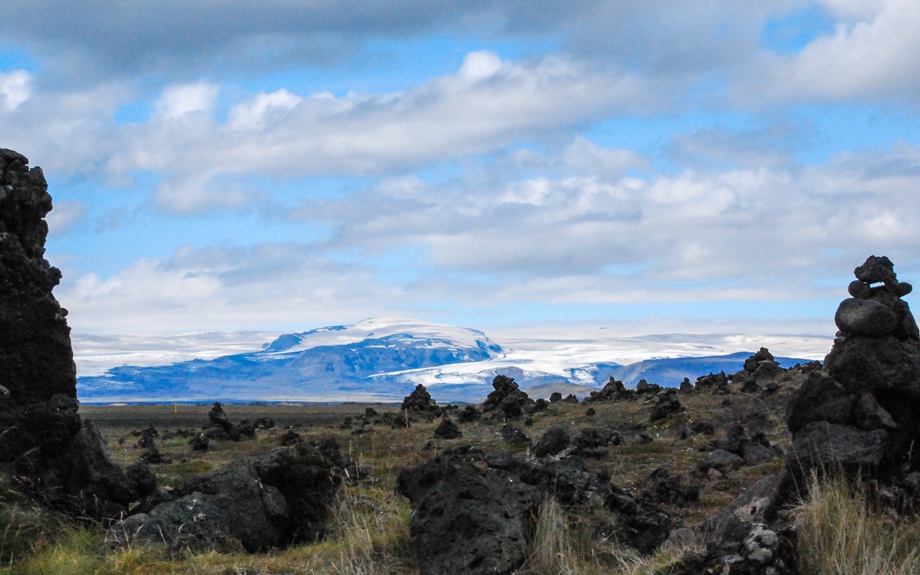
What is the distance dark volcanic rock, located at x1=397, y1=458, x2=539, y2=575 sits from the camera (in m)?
10.1

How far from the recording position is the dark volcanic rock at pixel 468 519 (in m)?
10.1

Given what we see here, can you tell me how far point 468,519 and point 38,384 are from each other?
8518 millimetres

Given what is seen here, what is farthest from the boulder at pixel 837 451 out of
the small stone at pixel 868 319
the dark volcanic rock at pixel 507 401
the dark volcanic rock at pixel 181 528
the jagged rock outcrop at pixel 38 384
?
the dark volcanic rock at pixel 507 401

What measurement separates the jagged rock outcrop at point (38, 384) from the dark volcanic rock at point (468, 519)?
19.5 ft

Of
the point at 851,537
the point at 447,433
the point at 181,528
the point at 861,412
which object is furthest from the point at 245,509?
the point at 447,433

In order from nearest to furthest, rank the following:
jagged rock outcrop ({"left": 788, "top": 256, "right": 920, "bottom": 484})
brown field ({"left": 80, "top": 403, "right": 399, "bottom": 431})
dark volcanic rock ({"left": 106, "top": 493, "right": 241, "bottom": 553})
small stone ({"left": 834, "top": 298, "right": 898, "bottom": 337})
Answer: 1. jagged rock outcrop ({"left": 788, "top": 256, "right": 920, "bottom": 484})
2. dark volcanic rock ({"left": 106, "top": 493, "right": 241, "bottom": 553})
3. small stone ({"left": 834, "top": 298, "right": 898, "bottom": 337})
4. brown field ({"left": 80, "top": 403, "right": 399, "bottom": 431})

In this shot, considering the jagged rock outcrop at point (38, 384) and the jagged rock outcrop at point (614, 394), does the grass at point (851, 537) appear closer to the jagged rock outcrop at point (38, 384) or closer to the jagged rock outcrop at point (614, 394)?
the jagged rock outcrop at point (38, 384)

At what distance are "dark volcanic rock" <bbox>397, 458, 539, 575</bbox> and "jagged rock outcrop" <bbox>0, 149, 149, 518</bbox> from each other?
596 cm

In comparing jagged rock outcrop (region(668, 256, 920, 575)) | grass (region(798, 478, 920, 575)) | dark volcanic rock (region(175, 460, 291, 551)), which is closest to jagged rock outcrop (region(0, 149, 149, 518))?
dark volcanic rock (region(175, 460, 291, 551))

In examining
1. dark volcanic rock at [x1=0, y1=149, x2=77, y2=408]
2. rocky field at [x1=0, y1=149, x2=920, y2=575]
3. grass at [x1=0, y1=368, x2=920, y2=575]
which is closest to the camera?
grass at [x1=0, y1=368, x2=920, y2=575]

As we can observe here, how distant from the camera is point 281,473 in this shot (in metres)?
14.2

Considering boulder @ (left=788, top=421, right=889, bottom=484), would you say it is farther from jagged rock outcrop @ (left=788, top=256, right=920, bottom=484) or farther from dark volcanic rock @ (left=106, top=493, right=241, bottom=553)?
dark volcanic rock @ (left=106, top=493, right=241, bottom=553)

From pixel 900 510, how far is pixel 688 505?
20.9ft

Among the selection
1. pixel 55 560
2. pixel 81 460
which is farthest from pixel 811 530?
pixel 81 460
